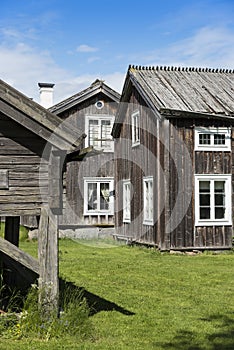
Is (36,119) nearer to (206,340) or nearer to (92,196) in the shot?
(206,340)

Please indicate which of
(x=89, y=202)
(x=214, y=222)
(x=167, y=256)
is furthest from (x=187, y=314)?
(x=89, y=202)

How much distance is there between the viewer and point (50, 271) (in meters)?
8.58

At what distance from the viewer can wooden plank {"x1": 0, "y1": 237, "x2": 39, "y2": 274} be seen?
327 inches

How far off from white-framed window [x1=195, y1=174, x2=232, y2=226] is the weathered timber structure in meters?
12.3

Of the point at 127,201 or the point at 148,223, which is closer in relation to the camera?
the point at 148,223

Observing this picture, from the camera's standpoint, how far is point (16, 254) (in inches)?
331

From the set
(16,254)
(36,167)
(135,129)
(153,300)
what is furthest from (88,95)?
(16,254)

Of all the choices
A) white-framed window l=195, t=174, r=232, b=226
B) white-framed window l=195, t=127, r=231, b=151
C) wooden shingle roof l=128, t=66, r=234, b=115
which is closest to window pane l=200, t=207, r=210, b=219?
white-framed window l=195, t=174, r=232, b=226

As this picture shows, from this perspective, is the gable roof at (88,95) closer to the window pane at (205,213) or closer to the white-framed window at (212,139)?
the white-framed window at (212,139)

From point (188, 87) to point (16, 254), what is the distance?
1564 cm

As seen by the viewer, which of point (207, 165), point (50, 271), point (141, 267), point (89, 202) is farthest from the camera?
point (89, 202)

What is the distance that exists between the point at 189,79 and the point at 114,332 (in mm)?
16366

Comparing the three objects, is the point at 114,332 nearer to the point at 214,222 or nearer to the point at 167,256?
the point at 167,256

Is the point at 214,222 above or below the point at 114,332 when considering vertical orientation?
above
